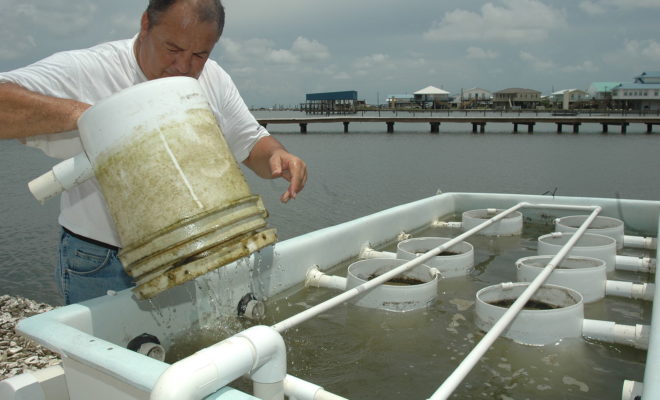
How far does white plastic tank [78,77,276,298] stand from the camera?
64.1 inches

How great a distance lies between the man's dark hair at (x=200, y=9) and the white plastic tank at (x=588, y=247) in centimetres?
356

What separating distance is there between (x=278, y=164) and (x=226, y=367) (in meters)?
1.21

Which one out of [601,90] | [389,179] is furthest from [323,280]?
[601,90]

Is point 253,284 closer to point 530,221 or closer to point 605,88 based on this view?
point 530,221

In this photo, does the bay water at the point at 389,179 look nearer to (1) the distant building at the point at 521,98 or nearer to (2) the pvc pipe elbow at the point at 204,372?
(2) the pvc pipe elbow at the point at 204,372

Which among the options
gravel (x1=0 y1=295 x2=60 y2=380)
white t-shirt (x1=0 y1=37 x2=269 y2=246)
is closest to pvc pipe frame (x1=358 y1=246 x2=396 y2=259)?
white t-shirt (x1=0 y1=37 x2=269 y2=246)

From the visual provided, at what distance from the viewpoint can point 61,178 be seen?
1.73 meters

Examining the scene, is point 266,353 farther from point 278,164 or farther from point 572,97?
point 572,97

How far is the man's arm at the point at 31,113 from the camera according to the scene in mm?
1621

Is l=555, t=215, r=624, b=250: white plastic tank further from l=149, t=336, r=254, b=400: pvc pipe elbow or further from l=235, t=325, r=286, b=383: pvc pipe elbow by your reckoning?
l=149, t=336, r=254, b=400: pvc pipe elbow

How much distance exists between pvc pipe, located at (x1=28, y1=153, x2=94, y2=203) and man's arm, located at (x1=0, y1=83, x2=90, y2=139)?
0.12 metres

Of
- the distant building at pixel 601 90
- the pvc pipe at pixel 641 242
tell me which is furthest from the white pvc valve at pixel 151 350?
the distant building at pixel 601 90

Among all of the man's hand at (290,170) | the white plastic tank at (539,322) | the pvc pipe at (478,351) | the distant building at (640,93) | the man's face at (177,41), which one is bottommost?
the white plastic tank at (539,322)

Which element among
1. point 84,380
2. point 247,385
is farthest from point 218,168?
point 247,385
